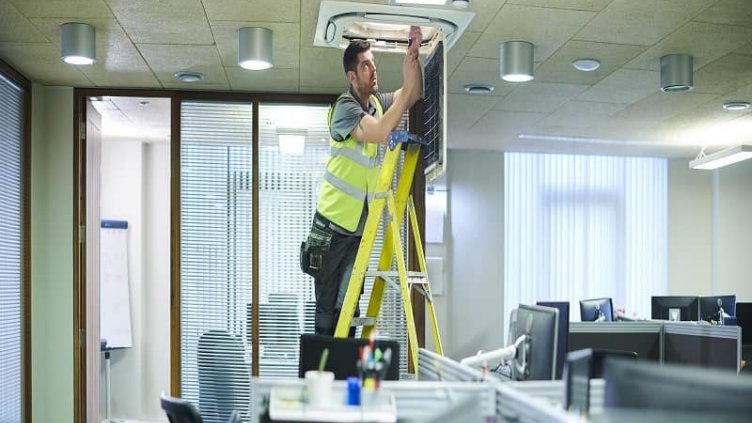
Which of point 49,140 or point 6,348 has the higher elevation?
point 49,140

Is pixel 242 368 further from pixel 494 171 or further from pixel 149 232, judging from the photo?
pixel 494 171

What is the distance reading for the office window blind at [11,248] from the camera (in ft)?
15.2

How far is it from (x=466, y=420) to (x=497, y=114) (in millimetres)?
4925

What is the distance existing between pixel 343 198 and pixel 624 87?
2.74 m

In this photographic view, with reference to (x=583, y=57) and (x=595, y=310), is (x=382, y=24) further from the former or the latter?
(x=595, y=310)

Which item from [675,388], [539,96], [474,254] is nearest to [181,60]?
[539,96]

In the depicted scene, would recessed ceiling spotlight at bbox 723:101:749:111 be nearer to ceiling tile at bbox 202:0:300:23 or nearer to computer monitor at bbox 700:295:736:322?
computer monitor at bbox 700:295:736:322

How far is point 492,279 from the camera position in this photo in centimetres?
838

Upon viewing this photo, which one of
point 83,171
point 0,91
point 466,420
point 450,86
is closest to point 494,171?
point 450,86

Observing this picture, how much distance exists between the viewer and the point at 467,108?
5.99 metres

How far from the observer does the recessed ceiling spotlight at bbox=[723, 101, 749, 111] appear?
5695 millimetres

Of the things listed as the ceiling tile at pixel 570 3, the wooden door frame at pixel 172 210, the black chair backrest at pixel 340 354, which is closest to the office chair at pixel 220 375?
the wooden door frame at pixel 172 210

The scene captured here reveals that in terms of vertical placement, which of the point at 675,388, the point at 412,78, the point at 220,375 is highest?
the point at 412,78

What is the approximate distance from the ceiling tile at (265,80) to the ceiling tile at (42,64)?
3.20 ft
